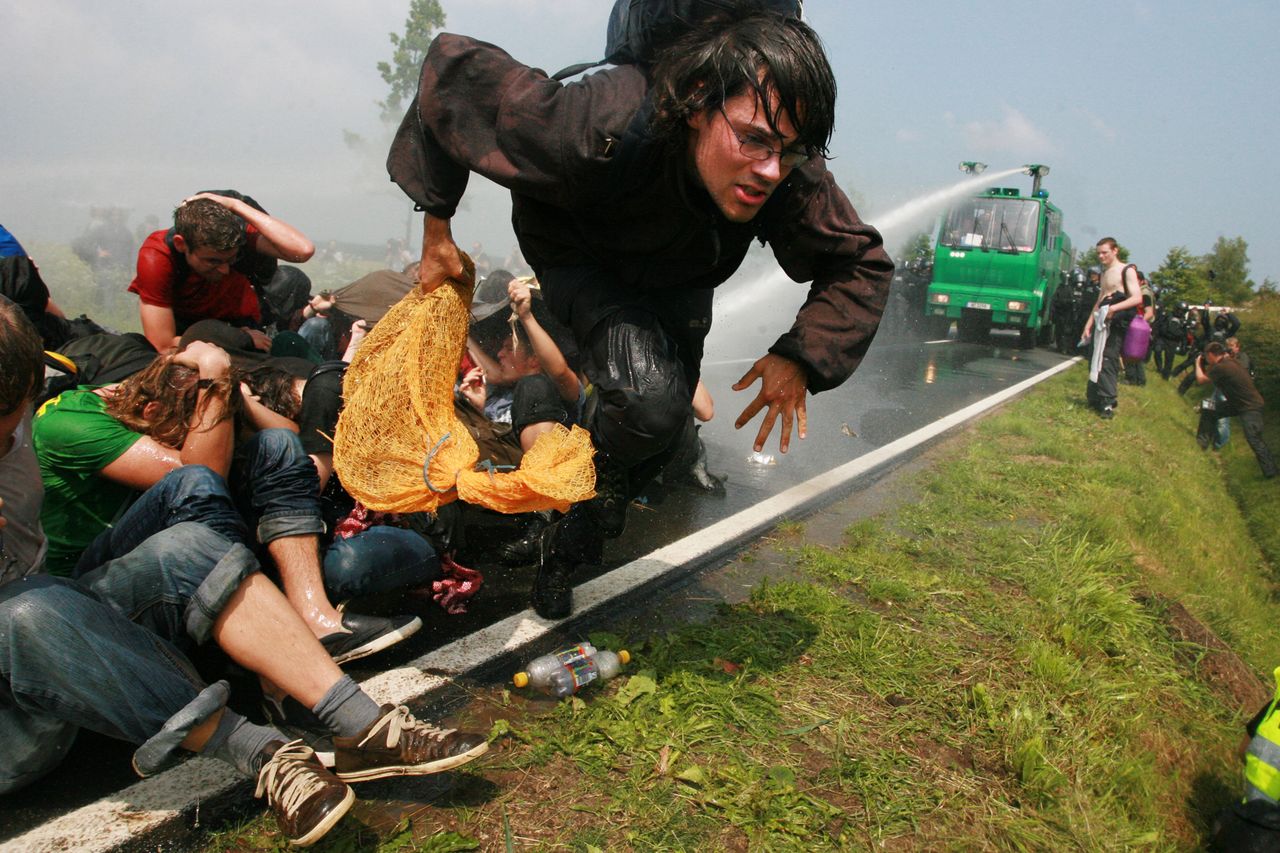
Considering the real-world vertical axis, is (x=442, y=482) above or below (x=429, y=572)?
above

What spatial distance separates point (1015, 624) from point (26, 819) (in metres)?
3.24

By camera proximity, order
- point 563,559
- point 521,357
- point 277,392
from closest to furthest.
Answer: point 563,559, point 277,392, point 521,357

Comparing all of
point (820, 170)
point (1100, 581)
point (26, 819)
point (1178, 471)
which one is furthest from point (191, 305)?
point (1178, 471)

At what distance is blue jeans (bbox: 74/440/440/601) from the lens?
2.30 m

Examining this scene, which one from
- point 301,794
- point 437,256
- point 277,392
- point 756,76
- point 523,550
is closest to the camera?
point 301,794

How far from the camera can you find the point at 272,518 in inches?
106

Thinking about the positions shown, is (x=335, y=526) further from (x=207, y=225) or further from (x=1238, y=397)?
(x=1238, y=397)

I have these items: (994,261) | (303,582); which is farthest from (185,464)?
(994,261)

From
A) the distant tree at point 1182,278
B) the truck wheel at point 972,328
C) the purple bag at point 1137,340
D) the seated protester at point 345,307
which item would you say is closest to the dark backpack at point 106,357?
the seated protester at point 345,307

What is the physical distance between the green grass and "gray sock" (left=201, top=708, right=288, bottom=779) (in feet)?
0.49

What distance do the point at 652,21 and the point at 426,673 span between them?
2085mm

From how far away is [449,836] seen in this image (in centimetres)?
194

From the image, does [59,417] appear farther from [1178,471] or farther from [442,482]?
[1178,471]

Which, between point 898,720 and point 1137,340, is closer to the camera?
point 898,720
